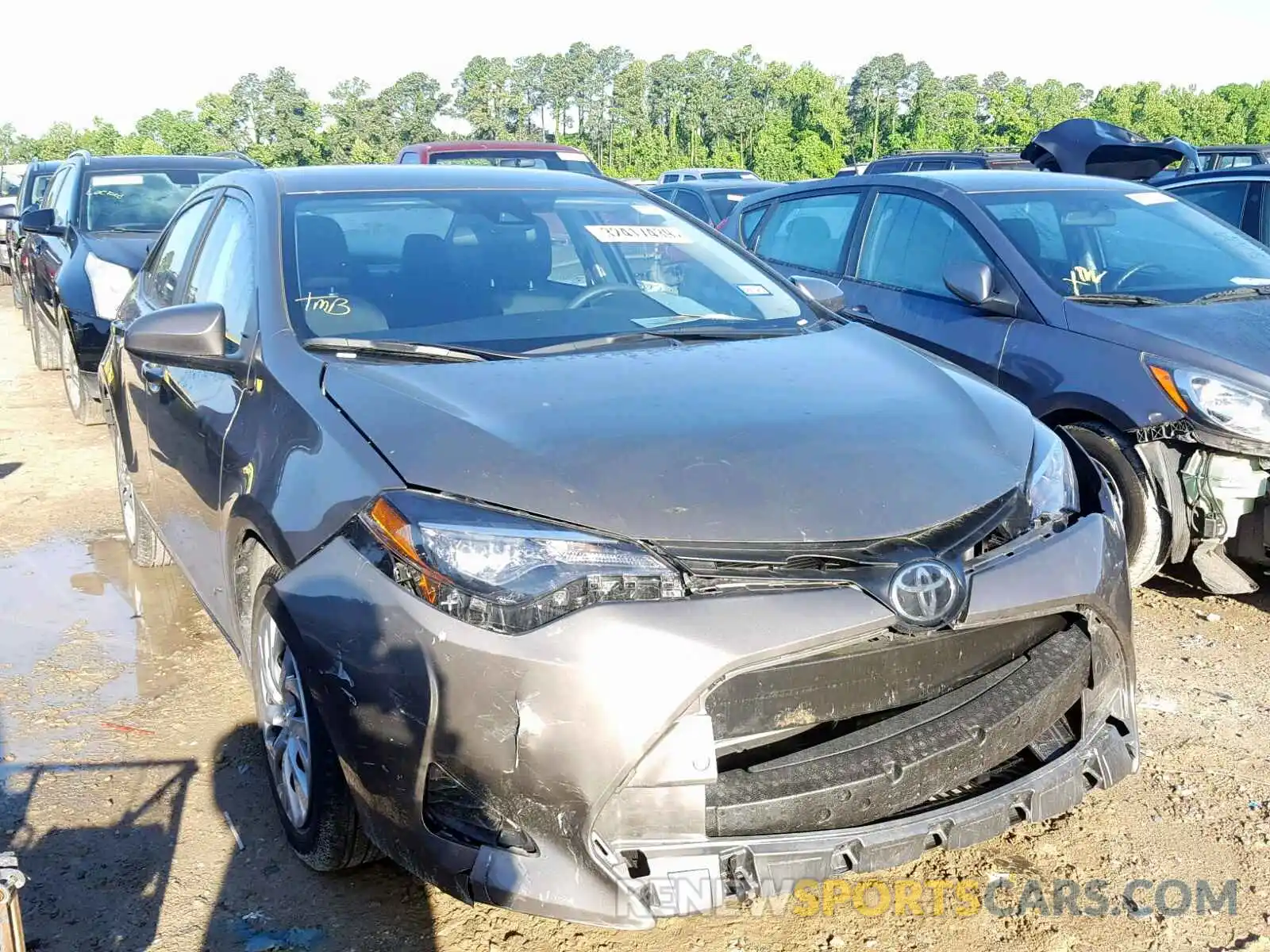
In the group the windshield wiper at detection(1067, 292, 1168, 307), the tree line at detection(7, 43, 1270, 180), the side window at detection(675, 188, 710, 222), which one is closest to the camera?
the windshield wiper at detection(1067, 292, 1168, 307)

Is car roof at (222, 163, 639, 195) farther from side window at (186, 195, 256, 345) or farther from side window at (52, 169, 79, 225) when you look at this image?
side window at (52, 169, 79, 225)

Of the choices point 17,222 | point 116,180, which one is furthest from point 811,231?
point 17,222

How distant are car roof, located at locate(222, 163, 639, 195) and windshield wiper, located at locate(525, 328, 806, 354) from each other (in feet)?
3.05

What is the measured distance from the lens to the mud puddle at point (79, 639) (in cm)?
358

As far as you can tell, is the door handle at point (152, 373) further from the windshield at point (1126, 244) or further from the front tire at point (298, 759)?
the windshield at point (1126, 244)

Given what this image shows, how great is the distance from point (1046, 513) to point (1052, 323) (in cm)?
235

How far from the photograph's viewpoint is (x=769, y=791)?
2.12m

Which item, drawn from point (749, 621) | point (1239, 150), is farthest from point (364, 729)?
point (1239, 150)

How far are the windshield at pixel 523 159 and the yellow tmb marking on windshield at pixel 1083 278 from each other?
6.53 m

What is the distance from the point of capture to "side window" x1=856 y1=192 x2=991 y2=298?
530 centimetres

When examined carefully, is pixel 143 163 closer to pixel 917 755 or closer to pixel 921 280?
pixel 921 280

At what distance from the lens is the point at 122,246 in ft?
26.1

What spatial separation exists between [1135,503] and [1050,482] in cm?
179

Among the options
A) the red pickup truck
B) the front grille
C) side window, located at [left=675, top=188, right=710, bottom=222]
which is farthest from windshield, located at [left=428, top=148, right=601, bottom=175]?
the front grille
